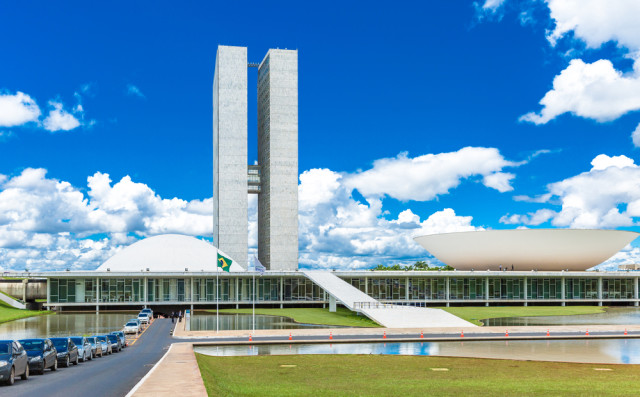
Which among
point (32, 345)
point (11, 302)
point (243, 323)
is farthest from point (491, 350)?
point (11, 302)

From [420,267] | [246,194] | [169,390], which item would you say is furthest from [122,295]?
[420,267]

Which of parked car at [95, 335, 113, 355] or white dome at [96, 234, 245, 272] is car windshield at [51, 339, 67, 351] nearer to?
parked car at [95, 335, 113, 355]

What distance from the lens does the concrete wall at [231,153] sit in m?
108

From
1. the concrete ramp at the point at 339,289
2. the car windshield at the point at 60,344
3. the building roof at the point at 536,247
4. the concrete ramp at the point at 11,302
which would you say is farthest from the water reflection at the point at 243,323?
the building roof at the point at 536,247

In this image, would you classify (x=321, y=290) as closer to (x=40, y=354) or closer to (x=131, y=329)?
(x=131, y=329)

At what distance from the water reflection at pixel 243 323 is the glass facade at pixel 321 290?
8789 mm

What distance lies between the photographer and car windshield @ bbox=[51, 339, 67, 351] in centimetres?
2651

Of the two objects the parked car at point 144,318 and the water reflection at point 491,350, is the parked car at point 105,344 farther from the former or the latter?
the parked car at point 144,318

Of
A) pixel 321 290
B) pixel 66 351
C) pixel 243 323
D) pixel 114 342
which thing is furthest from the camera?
pixel 321 290

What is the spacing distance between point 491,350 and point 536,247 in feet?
173

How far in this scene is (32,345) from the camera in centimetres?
2361

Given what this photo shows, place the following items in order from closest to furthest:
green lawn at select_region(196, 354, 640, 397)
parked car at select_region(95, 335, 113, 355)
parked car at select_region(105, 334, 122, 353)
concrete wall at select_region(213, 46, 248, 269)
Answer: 1. green lawn at select_region(196, 354, 640, 397)
2. parked car at select_region(95, 335, 113, 355)
3. parked car at select_region(105, 334, 122, 353)
4. concrete wall at select_region(213, 46, 248, 269)

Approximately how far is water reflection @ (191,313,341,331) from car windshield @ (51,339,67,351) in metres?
20.2

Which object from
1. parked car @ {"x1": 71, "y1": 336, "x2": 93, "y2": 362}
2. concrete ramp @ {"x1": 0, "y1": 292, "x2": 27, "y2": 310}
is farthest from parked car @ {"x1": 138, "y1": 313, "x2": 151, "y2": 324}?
concrete ramp @ {"x1": 0, "y1": 292, "x2": 27, "y2": 310}
